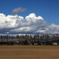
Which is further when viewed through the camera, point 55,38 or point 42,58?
point 55,38

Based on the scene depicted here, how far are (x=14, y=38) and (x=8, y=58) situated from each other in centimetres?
6616

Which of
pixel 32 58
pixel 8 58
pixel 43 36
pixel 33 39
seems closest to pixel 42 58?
pixel 32 58

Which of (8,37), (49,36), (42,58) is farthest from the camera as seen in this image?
(49,36)

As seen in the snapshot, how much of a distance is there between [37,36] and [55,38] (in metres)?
8.96

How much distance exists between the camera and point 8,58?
20281 mm

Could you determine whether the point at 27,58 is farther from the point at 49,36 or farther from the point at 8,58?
the point at 49,36

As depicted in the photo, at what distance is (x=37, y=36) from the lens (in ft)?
287

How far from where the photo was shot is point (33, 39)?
8475cm

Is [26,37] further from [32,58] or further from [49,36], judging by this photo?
[32,58]

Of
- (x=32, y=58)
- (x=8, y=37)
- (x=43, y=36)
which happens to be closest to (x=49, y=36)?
(x=43, y=36)

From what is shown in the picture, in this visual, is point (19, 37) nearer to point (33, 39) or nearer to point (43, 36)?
Result: point (33, 39)

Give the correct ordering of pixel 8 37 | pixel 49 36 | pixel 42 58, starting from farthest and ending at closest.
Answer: pixel 49 36
pixel 8 37
pixel 42 58

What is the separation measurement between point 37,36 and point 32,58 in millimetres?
67177

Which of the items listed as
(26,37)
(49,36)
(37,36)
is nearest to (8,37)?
(26,37)
